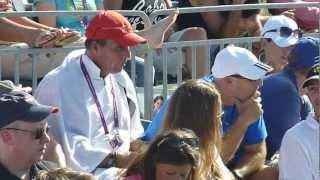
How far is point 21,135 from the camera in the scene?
4.46 m

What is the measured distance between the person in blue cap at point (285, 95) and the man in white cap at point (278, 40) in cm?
75

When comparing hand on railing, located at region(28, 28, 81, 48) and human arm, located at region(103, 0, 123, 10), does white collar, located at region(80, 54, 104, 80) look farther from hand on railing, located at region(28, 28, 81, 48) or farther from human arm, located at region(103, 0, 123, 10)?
human arm, located at region(103, 0, 123, 10)

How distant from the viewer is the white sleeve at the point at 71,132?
543 centimetres

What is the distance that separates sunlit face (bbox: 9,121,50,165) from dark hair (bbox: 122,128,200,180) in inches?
19.4

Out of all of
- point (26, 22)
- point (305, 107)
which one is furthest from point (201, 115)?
point (26, 22)

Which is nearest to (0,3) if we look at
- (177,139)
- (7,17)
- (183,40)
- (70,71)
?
(7,17)

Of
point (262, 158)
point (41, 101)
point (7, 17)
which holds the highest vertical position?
point (7, 17)

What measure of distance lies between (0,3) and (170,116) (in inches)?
73.3

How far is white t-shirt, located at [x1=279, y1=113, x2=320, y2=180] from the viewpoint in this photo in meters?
5.18

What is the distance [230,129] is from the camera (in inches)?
217

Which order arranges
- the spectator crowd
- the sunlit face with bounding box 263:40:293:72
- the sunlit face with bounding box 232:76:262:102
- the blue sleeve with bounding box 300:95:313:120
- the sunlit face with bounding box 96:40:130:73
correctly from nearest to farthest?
the spectator crowd → the sunlit face with bounding box 232:76:262:102 → the sunlit face with bounding box 96:40:130:73 → the blue sleeve with bounding box 300:95:313:120 → the sunlit face with bounding box 263:40:293:72

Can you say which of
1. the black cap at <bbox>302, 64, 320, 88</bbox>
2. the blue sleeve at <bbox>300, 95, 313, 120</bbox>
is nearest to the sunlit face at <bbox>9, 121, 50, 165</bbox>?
the black cap at <bbox>302, 64, 320, 88</bbox>

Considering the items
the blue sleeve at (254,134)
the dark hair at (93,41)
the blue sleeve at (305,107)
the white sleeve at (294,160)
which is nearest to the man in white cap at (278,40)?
the blue sleeve at (305,107)

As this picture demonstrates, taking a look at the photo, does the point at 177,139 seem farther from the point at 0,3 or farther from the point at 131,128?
the point at 0,3
